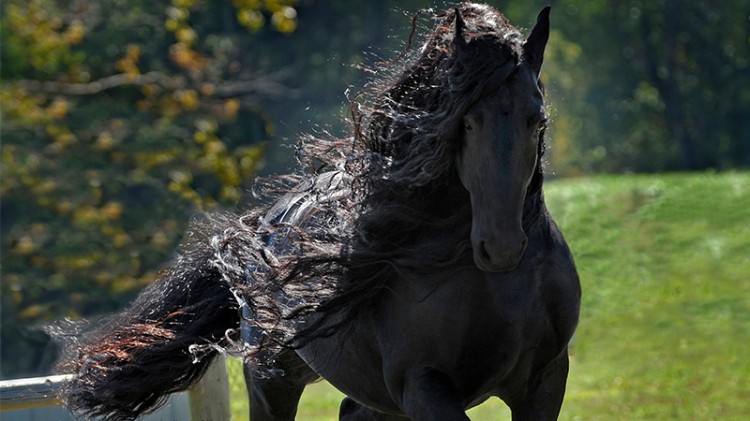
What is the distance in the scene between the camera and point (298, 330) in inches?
195

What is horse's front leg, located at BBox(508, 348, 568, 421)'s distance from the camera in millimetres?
4555

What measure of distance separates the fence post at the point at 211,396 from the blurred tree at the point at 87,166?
10.3 metres

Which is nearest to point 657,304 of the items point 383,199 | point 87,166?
point 87,166

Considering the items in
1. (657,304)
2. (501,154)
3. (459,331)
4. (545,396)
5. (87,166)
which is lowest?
(87,166)

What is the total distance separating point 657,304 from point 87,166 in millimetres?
7892

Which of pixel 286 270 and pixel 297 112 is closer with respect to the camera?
pixel 286 270

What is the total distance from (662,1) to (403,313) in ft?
137

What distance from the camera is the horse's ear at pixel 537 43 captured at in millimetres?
4148

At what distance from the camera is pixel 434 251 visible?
4445mm

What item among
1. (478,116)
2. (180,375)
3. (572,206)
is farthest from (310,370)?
(572,206)

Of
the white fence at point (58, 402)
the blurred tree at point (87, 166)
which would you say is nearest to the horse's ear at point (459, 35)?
the white fence at point (58, 402)

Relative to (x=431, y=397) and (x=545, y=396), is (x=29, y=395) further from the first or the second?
(x=545, y=396)

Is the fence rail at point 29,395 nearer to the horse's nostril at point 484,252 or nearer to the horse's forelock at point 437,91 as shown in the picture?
the horse's forelock at point 437,91

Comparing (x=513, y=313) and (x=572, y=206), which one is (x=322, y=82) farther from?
(x=513, y=313)
